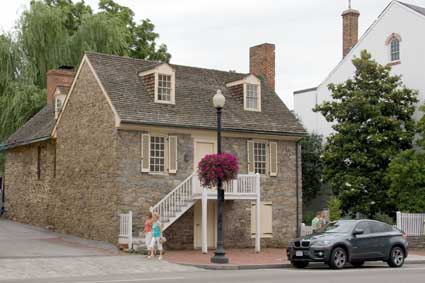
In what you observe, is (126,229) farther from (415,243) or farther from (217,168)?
(415,243)

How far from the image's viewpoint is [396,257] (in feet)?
73.7

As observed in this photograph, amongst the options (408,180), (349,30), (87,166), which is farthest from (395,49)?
(87,166)

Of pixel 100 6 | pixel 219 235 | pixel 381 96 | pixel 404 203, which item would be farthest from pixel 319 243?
pixel 100 6

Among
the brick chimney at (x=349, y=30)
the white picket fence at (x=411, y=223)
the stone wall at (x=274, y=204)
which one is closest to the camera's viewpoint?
the stone wall at (x=274, y=204)

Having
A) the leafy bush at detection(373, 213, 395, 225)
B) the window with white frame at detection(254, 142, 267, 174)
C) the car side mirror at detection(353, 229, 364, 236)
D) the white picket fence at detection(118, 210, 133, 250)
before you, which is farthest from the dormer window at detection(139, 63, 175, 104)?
the leafy bush at detection(373, 213, 395, 225)

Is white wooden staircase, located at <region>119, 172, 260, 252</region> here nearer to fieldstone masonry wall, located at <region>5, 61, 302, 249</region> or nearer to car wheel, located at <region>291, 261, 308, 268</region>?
fieldstone masonry wall, located at <region>5, 61, 302, 249</region>

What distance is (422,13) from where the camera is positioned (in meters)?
36.4

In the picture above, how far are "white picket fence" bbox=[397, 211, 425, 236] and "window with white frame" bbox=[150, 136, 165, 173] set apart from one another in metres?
10.5

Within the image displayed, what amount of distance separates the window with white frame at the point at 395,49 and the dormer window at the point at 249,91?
10.1 m

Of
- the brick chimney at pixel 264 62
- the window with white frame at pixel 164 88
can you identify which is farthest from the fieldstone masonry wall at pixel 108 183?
the brick chimney at pixel 264 62

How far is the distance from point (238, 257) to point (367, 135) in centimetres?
1137

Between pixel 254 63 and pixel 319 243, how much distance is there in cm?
1615

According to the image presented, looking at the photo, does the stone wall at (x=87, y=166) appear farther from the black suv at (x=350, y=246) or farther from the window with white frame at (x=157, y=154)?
the black suv at (x=350, y=246)

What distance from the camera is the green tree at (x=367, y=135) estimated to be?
3294cm
